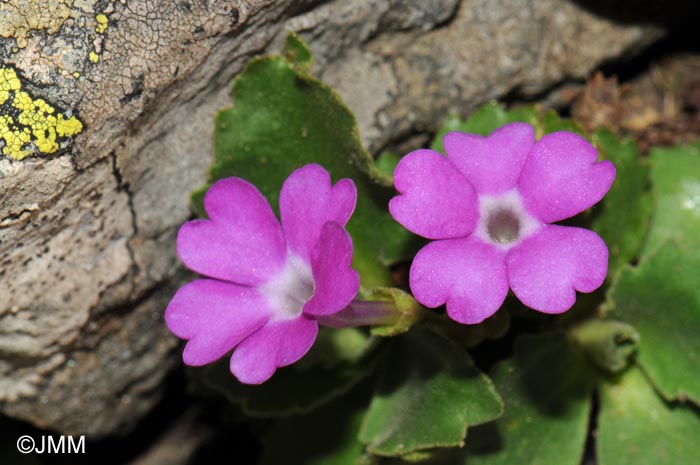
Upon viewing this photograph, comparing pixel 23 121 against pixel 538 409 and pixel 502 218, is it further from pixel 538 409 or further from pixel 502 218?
pixel 538 409

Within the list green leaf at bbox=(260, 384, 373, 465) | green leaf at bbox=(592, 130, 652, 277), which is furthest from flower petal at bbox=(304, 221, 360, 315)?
green leaf at bbox=(592, 130, 652, 277)

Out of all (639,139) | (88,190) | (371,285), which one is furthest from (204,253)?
(639,139)

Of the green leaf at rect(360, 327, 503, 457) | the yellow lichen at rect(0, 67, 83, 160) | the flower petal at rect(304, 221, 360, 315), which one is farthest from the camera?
the green leaf at rect(360, 327, 503, 457)

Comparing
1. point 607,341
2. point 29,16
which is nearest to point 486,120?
point 607,341

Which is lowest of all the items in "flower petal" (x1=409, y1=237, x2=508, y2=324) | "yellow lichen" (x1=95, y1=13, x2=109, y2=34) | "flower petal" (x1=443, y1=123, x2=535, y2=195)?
"flower petal" (x1=409, y1=237, x2=508, y2=324)

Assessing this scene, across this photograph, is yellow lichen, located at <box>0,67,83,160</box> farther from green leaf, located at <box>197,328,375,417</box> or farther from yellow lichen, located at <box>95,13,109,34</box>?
green leaf, located at <box>197,328,375,417</box>

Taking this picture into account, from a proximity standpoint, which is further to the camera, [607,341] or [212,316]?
[607,341]

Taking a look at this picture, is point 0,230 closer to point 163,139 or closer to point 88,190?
point 88,190
